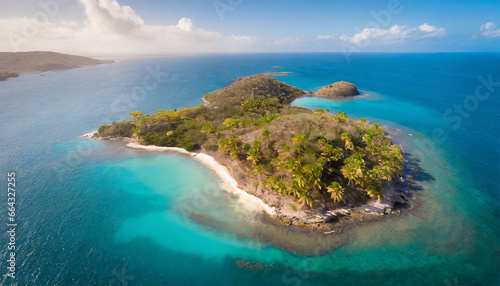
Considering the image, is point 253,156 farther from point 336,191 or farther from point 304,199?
point 336,191

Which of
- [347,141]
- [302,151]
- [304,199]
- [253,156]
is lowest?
[304,199]

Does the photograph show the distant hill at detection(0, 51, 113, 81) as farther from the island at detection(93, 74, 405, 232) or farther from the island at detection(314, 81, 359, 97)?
the island at detection(314, 81, 359, 97)

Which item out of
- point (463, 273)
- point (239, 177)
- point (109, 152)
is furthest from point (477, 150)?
point (109, 152)

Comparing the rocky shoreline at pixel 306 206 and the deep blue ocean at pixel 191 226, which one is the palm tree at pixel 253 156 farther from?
the deep blue ocean at pixel 191 226

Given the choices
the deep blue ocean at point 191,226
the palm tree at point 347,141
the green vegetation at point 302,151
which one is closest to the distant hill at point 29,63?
the deep blue ocean at point 191,226

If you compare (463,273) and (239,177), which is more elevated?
(239,177)

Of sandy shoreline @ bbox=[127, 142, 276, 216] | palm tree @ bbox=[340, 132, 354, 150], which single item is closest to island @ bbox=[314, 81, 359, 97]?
palm tree @ bbox=[340, 132, 354, 150]

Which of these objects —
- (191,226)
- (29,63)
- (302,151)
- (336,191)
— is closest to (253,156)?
(302,151)

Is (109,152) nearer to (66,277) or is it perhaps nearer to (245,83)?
(66,277)
